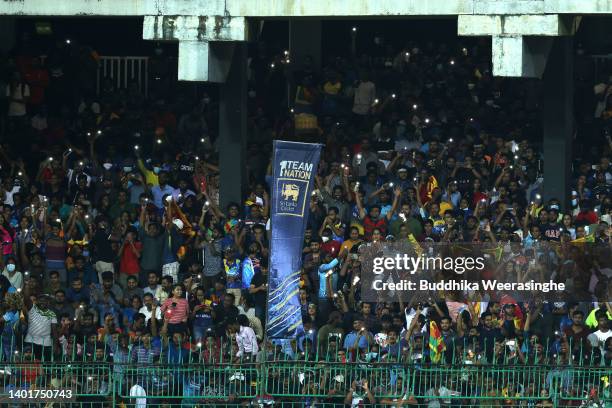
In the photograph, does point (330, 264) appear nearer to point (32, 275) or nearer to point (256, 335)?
point (256, 335)

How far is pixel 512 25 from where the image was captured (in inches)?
945

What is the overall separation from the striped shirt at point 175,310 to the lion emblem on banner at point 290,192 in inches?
121

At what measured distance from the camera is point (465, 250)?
2219 cm

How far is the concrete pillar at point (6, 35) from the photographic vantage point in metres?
29.1

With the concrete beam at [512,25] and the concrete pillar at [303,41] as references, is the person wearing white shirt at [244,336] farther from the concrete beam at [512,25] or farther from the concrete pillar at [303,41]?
the concrete pillar at [303,41]

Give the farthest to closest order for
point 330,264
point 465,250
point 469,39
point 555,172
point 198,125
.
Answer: point 469,39
point 198,125
point 555,172
point 330,264
point 465,250

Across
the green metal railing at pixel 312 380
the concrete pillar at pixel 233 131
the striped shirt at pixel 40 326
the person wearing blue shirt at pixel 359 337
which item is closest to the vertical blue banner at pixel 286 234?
the green metal railing at pixel 312 380

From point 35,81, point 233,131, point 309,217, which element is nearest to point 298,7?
point 233,131

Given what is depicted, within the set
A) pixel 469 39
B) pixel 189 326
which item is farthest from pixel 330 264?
pixel 469 39

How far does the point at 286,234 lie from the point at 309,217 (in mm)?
4120

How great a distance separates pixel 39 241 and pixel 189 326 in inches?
115

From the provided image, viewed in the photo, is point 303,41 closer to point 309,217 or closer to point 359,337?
point 309,217

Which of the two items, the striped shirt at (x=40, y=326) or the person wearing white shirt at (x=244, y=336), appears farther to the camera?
the striped shirt at (x=40, y=326)

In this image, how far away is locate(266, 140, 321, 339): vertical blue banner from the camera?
66.9 ft
